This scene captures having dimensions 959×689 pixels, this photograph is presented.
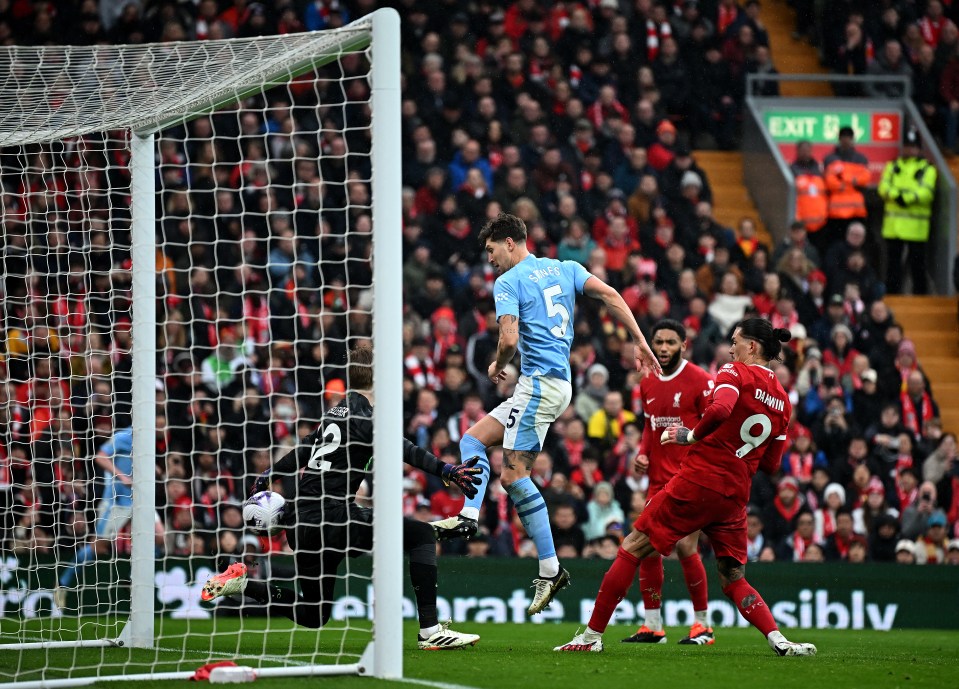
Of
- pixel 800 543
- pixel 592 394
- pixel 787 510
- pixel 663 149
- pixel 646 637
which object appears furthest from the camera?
pixel 663 149

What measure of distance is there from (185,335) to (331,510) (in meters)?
6.92

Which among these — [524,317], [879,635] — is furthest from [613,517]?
[524,317]

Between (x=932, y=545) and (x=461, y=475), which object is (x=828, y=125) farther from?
(x=461, y=475)

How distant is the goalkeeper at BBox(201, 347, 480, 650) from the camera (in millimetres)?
7930

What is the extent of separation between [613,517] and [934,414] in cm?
458

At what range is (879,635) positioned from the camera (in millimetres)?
12047

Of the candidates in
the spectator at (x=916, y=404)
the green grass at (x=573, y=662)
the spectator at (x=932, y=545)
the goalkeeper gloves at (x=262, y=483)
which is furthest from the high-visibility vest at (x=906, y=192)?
the goalkeeper gloves at (x=262, y=483)

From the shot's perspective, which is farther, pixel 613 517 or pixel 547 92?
pixel 547 92

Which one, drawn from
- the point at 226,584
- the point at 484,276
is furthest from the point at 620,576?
the point at 484,276

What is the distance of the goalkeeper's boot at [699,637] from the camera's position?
10.0m

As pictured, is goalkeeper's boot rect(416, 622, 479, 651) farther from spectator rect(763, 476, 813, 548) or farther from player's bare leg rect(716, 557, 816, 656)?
spectator rect(763, 476, 813, 548)

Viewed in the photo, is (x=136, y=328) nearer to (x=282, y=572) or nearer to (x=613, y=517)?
(x=282, y=572)

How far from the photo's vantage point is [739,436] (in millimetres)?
8500

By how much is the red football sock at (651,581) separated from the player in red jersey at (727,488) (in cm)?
143
